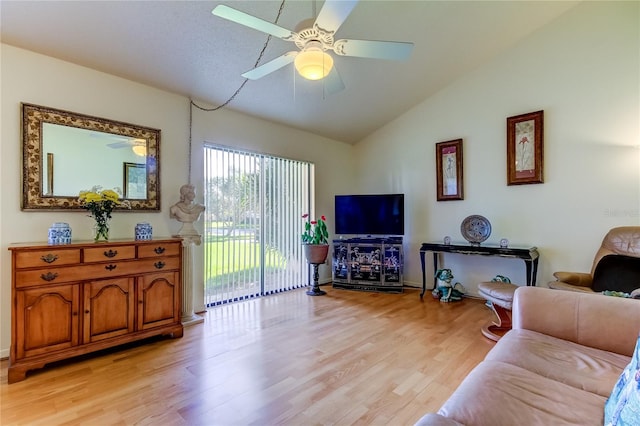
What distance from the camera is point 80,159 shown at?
2.84 meters

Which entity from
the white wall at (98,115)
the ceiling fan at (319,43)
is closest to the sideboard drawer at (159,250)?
the white wall at (98,115)

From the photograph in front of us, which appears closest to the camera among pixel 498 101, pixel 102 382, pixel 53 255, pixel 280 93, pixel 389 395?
pixel 389 395

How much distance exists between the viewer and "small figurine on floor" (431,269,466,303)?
13.7ft

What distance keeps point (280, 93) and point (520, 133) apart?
10.4 feet

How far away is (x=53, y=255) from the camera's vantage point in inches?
91.0

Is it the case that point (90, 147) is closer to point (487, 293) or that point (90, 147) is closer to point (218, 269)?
point (218, 269)

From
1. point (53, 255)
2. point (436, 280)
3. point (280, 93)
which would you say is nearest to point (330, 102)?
point (280, 93)

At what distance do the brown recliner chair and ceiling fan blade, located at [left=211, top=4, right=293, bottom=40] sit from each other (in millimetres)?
3330

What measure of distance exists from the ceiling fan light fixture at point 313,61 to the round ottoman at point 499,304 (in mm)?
2570

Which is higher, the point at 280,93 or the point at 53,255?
the point at 280,93

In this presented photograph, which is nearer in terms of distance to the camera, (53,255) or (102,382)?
(102,382)

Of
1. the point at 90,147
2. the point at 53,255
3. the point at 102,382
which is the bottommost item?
the point at 102,382

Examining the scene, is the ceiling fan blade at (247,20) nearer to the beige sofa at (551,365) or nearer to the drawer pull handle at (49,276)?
the beige sofa at (551,365)

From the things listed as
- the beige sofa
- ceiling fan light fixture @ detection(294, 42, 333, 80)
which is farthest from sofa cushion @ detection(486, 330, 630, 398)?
ceiling fan light fixture @ detection(294, 42, 333, 80)
